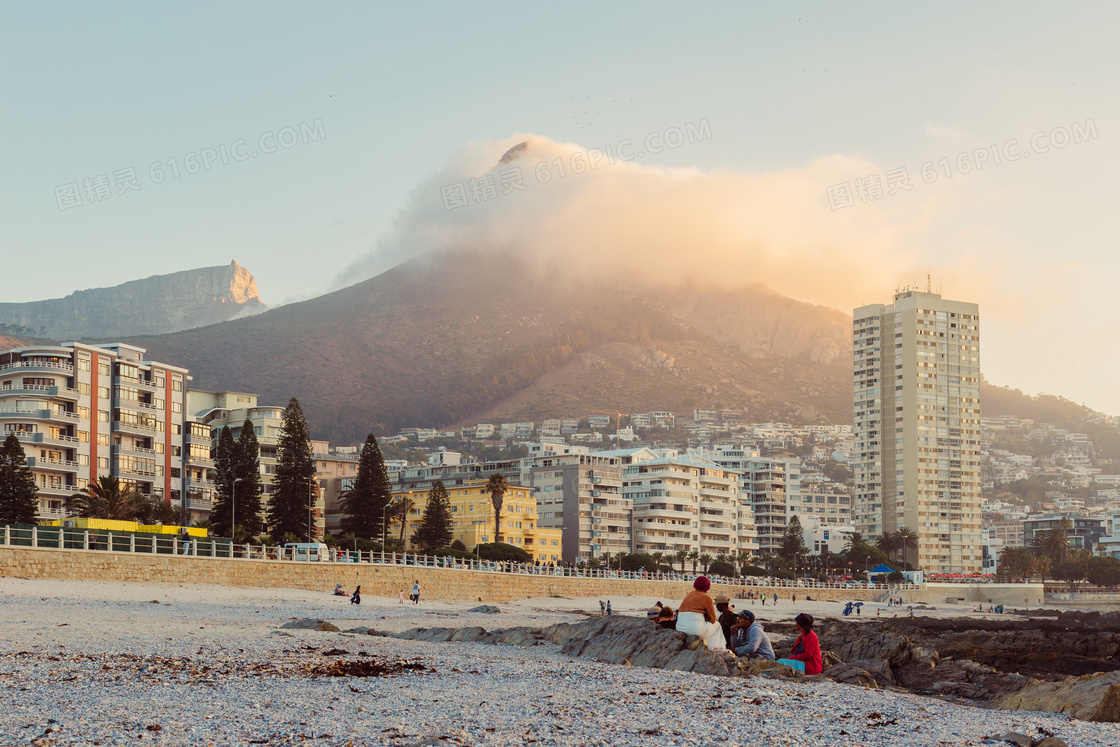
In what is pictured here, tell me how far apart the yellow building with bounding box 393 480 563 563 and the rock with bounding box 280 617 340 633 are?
290 feet

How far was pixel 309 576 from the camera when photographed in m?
55.1

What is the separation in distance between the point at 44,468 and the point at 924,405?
418 feet

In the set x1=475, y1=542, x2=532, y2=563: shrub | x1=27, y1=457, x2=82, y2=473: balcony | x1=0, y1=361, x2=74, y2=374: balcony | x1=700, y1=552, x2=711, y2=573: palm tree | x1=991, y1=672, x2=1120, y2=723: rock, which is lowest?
x1=700, y1=552, x2=711, y2=573: palm tree

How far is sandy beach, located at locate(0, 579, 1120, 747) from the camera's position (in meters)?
11.8

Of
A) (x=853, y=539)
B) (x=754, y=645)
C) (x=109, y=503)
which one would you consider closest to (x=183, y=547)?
(x=109, y=503)

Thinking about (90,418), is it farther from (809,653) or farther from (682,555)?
(809,653)

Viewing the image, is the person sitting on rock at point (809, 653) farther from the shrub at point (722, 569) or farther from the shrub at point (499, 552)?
the shrub at point (722, 569)

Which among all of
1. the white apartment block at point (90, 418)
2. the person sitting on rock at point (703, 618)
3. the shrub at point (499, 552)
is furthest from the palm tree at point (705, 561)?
the person sitting on rock at point (703, 618)

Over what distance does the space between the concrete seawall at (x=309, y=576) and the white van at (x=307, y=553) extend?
44.1 inches

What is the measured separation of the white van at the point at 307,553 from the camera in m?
56.5

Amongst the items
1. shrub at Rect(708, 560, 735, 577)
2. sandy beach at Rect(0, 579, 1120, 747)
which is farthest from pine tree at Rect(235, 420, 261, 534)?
shrub at Rect(708, 560, 735, 577)

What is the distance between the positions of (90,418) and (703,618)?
79.3 m

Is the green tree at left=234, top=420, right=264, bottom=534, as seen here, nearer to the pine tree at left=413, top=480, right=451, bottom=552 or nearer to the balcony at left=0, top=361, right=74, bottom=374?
the pine tree at left=413, top=480, right=451, bottom=552

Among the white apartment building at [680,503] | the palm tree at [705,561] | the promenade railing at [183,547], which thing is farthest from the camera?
the white apartment building at [680,503]
